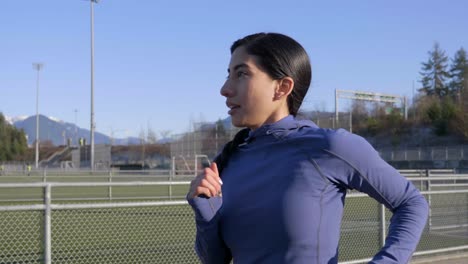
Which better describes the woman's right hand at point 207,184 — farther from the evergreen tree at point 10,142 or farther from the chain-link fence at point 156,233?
the evergreen tree at point 10,142

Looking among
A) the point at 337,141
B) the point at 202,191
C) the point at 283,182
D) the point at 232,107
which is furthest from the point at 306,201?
the point at 232,107

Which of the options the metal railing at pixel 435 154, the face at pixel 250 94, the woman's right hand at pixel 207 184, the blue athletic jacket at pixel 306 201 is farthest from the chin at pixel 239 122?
the metal railing at pixel 435 154

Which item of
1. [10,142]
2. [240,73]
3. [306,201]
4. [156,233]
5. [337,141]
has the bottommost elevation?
[156,233]

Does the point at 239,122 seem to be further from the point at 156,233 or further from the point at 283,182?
the point at 156,233

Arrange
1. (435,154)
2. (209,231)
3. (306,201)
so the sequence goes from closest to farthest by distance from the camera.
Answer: (306,201), (209,231), (435,154)

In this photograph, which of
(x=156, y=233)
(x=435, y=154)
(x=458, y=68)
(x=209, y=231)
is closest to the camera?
(x=209, y=231)

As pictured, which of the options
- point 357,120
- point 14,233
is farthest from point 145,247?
point 357,120

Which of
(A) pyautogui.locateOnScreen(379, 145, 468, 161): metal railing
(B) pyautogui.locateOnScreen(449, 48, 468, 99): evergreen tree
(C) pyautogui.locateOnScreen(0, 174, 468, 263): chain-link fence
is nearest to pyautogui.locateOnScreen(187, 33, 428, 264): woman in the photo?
(C) pyautogui.locateOnScreen(0, 174, 468, 263): chain-link fence

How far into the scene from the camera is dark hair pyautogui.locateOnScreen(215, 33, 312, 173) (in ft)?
6.17

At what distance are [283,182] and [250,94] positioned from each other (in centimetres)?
32

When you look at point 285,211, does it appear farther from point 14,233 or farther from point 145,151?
point 145,151

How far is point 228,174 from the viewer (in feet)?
6.48

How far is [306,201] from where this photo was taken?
1.70 metres

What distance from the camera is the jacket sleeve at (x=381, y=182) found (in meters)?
1.70
